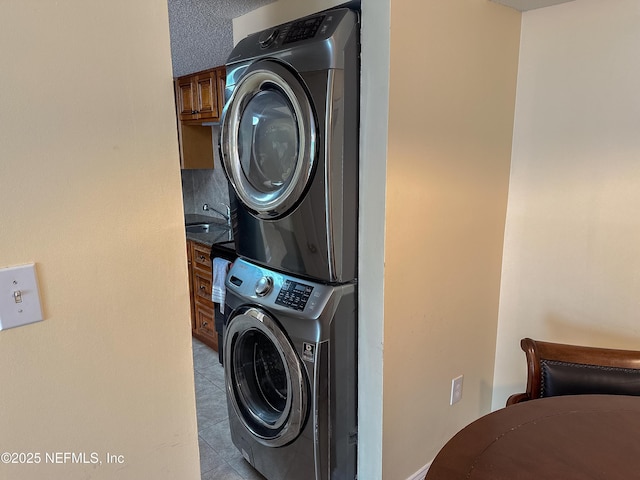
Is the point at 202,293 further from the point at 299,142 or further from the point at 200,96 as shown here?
the point at 299,142

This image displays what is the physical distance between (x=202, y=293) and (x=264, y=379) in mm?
1542

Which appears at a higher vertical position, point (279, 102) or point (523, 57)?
point (523, 57)

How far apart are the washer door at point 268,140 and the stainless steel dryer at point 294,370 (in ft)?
1.16

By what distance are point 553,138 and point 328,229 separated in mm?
1112

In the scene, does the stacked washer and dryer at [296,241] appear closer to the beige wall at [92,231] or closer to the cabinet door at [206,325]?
the beige wall at [92,231]

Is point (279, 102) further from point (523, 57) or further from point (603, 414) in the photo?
point (603, 414)

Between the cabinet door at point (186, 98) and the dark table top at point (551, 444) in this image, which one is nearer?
the dark table top at point (551, 444)

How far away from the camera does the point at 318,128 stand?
A: 5.26 ft

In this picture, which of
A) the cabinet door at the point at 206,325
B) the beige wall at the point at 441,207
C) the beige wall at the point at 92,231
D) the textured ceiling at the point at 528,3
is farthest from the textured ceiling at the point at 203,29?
the cabinet door at the point at 206,325

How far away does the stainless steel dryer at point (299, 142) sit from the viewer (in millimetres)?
1586

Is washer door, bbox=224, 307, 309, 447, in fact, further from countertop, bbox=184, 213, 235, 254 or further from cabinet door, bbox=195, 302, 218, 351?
cabinet door, bbox=195, 302, 218, 351

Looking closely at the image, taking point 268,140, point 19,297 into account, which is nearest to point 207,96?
point 268,140

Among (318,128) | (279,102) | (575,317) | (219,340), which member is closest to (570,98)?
(575,317)

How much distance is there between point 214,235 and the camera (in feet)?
11.8
